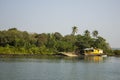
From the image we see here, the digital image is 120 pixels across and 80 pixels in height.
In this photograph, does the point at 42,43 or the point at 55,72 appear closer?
the point at 55,72

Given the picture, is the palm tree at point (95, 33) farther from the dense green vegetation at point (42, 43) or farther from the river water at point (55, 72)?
the river water at point (55, 72)

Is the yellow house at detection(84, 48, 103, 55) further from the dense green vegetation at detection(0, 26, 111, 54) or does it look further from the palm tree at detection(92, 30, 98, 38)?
the palm tree at detection(92, 30, 98, 38)

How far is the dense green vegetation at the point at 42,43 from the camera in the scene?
87.1m

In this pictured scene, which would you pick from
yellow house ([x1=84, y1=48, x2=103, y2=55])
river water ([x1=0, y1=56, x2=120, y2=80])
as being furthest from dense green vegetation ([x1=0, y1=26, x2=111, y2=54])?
river water ([x1=0, y1=56, x2=120, y2=80])

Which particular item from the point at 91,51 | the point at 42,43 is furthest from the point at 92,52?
the point at 42,43

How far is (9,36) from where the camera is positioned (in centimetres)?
8962

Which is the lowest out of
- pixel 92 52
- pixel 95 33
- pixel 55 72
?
pixel 55 72

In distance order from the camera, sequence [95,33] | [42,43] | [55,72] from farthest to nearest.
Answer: [95,33] < [42,43] < [55,72]

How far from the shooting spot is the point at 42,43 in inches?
3718

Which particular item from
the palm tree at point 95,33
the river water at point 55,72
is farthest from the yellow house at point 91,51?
the river water at point 55,72

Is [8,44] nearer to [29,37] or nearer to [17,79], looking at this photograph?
[29,37]

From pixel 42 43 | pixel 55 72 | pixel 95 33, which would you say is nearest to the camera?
pixel 55 72

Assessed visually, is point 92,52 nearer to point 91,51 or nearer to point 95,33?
point 91,51

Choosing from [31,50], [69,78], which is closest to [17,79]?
[69,78]
